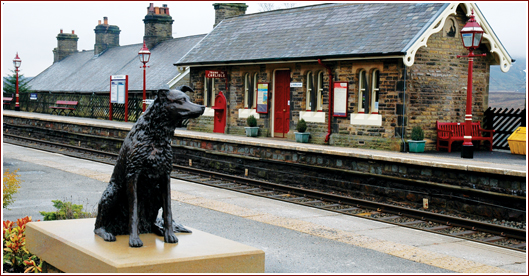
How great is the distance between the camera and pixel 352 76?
772 inches

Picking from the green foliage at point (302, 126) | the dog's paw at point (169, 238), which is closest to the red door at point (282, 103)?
the green foliage at point (302, 126)

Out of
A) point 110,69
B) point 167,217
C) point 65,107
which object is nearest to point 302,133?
point 167,217

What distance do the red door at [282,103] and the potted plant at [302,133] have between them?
1.66 meters

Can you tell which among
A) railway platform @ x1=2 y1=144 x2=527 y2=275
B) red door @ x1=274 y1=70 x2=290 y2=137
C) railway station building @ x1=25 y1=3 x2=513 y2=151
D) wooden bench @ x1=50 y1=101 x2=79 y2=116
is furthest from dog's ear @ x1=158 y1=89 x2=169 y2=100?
wooden bench @ x1=50 y1=101 x2=79 y2=116

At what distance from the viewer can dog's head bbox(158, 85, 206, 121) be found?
5660 millimetres

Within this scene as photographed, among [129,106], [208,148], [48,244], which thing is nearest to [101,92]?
[129,106]

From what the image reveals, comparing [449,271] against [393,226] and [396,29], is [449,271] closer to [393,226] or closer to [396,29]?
[393,226]

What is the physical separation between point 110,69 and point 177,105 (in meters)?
35.1

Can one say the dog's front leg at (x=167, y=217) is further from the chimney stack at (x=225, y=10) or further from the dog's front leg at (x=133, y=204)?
the chimney stack at (x=225, y=10)

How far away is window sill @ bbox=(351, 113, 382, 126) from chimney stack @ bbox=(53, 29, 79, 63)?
3666 centimetres

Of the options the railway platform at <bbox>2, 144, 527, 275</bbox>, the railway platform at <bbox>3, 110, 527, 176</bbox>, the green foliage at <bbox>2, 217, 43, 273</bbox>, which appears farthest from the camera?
the railway platform at <bbox>3, 110, 527, 176</bbox>

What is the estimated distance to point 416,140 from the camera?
17.8m

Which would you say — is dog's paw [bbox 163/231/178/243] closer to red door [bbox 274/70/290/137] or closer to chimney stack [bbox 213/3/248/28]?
red door [bbox 274/70/290/137]

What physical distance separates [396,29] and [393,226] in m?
10.1
